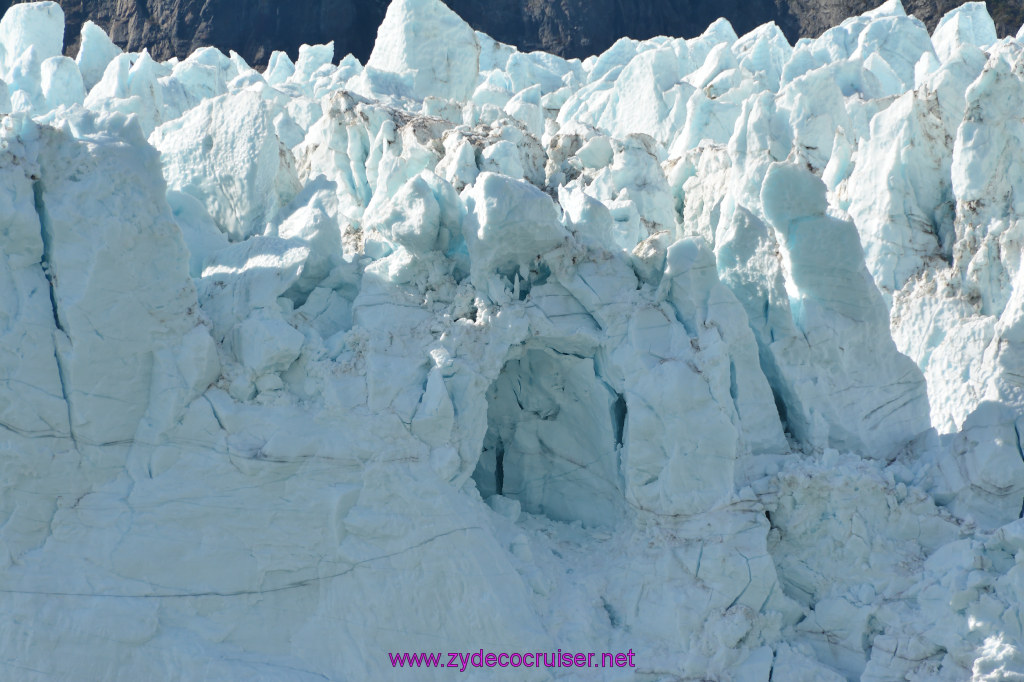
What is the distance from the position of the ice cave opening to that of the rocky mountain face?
1938cm

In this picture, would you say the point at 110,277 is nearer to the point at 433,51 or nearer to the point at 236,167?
the point at 236,167

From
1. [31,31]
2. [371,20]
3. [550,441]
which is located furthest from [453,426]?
[371,20]

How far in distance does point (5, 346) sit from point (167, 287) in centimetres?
87

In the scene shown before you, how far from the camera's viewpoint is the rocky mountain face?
79.8 ft

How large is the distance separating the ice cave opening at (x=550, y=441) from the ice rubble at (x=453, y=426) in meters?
0.02

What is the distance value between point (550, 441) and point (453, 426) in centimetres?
109

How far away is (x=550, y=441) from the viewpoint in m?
7.01

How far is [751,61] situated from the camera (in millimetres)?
16094

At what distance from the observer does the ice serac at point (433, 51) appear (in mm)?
12125

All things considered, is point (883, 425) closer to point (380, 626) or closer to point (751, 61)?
point (380, 626)

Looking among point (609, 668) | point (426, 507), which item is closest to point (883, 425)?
point (609, 668)

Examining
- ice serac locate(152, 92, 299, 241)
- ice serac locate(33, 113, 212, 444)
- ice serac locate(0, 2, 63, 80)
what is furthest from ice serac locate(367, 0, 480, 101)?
ice serac locate(33, 113, 212, 444)

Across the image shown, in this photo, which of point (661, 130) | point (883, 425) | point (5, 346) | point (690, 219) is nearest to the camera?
point (5, 346)

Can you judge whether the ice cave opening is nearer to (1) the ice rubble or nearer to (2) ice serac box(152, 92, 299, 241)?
(1) the ice rubble
